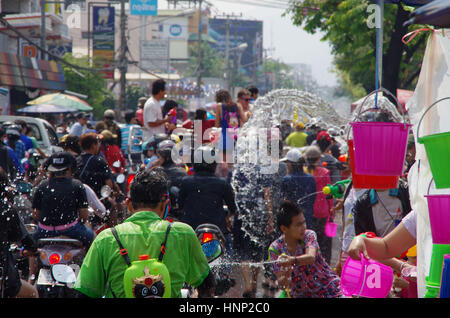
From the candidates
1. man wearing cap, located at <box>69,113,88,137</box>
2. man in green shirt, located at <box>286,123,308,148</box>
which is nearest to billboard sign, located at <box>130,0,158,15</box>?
man wearing cap, located at <box>69,113,88,137</box>

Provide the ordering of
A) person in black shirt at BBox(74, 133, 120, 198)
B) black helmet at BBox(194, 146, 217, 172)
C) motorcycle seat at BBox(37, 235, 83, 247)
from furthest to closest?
person in black shirt at BBox(74, 133, 120, 198)
black helmet at BBox(194, 146, 217, 172)
motorcycle seat at BBox(37, 235, 83, 247)

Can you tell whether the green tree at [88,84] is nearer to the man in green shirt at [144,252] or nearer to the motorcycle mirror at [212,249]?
the motorcycle mirror at [212,249]

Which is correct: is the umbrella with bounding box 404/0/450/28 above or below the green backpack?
above

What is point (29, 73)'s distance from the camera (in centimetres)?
2952

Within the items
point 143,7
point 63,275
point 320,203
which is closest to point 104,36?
point 143,7

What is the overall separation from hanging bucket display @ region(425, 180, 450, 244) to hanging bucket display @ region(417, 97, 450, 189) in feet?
0.24

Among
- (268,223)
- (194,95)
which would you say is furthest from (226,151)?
(194,95)

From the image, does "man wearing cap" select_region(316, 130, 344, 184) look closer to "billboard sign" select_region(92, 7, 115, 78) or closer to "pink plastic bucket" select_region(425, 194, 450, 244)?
"pink plastic bucket" select_region(425, 194, 450, 244)

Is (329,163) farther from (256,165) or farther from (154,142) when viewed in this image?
(154,142)

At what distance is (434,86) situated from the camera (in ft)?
11.3

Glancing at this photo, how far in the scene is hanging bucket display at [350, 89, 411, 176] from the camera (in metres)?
3.96

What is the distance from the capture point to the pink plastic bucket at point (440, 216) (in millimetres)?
2875

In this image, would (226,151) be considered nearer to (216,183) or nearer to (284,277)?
(216,183)

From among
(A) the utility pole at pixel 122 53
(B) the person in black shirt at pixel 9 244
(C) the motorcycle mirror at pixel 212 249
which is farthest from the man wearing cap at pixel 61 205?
(A) the utility pole at pixel 122 53
